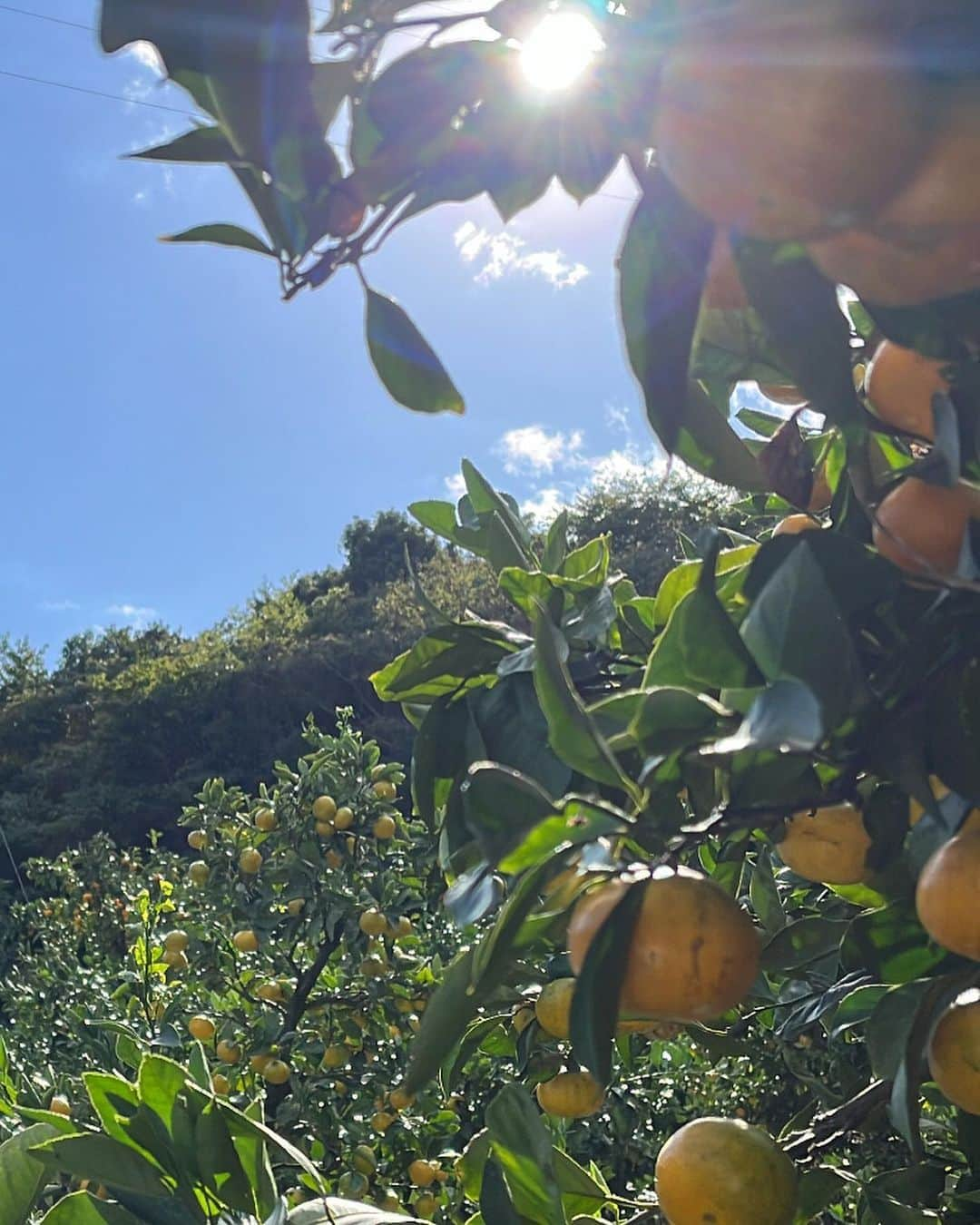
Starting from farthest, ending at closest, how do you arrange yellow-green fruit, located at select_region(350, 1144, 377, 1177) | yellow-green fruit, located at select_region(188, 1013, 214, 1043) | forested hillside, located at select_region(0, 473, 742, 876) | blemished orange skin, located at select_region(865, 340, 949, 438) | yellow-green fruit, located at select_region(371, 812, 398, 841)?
forested hillside, located at select_region(0, 473, 742, 876) → yellow-green fruit, located at select_region(371, 812, 398, 841) → yellow-green fruit, located at select_region(188, 1013, 214, 1043) → yellow-green fruit, located at select_region(350, 1144, 377, 1177) → blemished orange skin, located at select_region(865, 340, 949, 438)

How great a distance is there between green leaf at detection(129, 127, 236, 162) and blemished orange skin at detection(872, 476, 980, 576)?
0.30 meters

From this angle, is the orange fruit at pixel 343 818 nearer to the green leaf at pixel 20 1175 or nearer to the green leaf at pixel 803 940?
the green leaf at pixel 20 1175

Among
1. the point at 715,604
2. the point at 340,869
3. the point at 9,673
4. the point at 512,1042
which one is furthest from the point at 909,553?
the point at 9,673

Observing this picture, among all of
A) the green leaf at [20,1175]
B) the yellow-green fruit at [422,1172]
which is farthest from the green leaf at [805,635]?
the yellow-green fruit at [422,1172]

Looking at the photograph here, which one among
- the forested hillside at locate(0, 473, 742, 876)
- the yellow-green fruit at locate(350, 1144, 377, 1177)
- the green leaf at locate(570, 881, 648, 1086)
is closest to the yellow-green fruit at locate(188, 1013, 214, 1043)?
the yellow-green fruit at locate(350, 1144, 377, 1177)

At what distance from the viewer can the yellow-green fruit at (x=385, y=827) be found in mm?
2229

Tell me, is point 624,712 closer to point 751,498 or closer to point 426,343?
point 426,343

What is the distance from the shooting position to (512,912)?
39cm

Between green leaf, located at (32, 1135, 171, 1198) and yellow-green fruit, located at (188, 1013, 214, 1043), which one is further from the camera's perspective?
yellow-green fruit, located at (188, 1013, 214, 1043)

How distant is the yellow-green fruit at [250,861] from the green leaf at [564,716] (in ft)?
6.85

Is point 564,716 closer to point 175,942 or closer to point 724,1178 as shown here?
point 724,1178

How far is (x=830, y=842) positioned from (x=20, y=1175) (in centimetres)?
62

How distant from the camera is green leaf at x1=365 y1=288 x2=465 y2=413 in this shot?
479 mm

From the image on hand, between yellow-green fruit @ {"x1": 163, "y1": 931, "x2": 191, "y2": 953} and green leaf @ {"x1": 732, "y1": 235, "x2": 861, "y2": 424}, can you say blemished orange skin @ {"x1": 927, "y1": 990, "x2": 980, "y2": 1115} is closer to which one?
green leaf @ {"x1": 732, "y1": 235, "x2": 861, "y2": 424}
